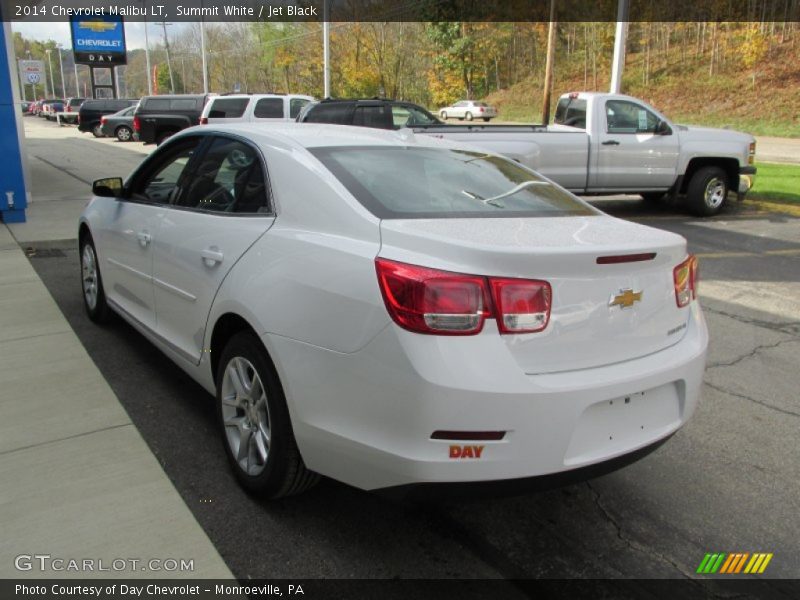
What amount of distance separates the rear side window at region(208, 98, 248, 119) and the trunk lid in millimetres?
19150

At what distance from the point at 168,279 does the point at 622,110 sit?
9650 mm

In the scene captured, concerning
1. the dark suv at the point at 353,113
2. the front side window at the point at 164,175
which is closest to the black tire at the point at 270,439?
the front side window at the point at 164,175

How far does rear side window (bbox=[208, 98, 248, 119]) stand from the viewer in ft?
66.9

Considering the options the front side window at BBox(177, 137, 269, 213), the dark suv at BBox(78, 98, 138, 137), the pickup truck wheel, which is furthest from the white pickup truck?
the dark suv at BBox(78, 98, 138, 137)

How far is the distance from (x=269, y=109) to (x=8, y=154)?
11167 millimetres

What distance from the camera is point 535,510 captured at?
3037mm

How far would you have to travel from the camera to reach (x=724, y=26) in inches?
1976

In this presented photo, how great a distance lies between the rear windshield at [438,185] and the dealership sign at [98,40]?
64241mm

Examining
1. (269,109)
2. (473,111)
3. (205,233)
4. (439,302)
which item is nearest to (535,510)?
(439,302)

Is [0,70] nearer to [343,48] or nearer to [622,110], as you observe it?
[622,110]

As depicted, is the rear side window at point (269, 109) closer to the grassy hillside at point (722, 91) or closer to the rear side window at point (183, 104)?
the rear side window at point (183, 104)

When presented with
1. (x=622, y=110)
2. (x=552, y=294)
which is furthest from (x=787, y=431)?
(x=622, y=110)

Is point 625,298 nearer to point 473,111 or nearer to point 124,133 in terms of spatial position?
point 124,133

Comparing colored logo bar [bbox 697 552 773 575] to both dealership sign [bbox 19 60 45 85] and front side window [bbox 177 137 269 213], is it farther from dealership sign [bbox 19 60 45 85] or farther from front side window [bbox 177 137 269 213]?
dealership sign [bbox 19 60 45 85]
